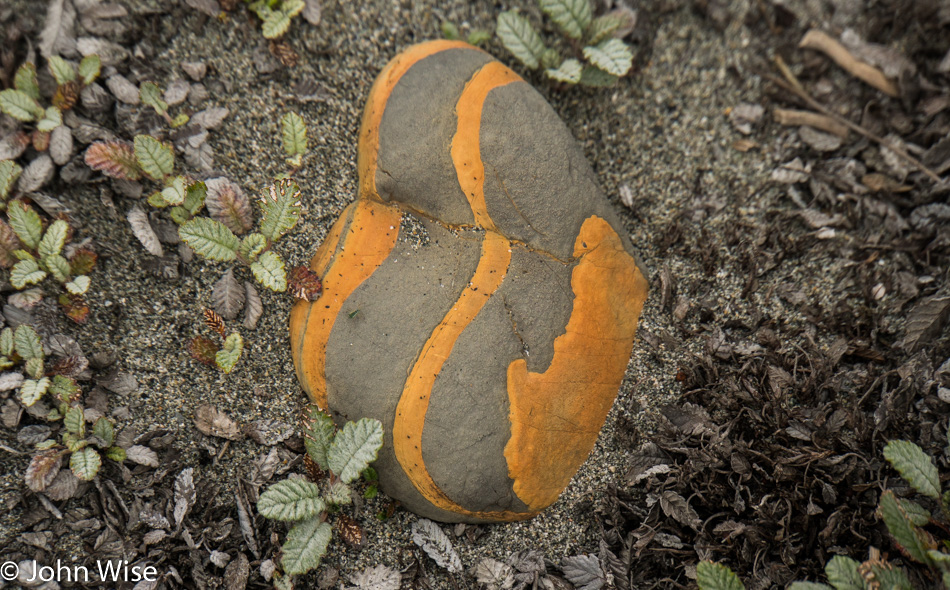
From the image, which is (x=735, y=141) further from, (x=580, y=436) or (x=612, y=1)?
(x=580, y=436)

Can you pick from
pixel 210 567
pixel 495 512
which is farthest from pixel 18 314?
pixel 495 512

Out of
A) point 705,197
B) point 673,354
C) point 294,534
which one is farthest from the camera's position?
point 705,197

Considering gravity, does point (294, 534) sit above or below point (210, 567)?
above

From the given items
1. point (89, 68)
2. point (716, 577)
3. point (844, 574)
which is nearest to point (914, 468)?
point (844, 574)

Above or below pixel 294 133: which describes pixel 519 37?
above

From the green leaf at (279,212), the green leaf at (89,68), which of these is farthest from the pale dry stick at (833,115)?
the green leaf at (89,68)

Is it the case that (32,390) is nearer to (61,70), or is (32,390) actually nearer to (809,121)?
(61,70)

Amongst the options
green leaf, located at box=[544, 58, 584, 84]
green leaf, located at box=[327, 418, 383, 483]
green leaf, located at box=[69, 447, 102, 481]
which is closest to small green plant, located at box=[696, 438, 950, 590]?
green leaf, located at box=[327, 418, 383, 483]

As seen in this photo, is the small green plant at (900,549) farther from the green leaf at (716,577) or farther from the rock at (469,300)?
the rock at (469,300)
